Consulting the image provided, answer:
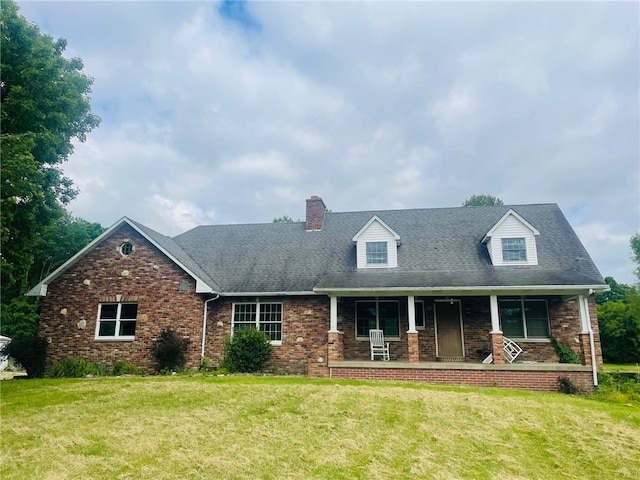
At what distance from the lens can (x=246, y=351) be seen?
50.5ft

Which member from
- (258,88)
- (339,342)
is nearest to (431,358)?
(339,342)

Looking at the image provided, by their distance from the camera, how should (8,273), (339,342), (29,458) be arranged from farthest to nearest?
1. (339,342)
2. (8,273)
3. (29,458)

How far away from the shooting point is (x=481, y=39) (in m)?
12.4

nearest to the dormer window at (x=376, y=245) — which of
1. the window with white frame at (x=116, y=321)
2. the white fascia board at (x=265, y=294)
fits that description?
the white fascia board at (x=265, y=294)

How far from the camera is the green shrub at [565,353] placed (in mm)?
14172

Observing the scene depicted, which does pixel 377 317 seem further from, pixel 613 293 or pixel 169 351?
pixel 613 293

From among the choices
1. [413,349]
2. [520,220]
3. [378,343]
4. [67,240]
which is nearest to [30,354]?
[378,343]

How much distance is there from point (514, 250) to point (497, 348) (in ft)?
14.6

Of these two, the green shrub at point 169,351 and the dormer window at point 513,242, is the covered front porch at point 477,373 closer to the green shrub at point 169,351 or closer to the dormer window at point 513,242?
the dormer window at point 513,242

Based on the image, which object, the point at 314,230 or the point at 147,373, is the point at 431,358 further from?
the point at 147,373

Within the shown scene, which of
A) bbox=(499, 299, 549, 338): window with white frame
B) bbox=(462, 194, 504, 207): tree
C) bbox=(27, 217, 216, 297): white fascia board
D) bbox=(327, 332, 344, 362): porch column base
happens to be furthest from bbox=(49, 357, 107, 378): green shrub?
bbox=(462, 194, 504, 207): tree

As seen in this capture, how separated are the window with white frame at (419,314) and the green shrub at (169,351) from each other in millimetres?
8644

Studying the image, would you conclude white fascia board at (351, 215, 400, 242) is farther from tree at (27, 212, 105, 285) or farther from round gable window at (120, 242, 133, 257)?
tree at (27, 212, 105, 285)

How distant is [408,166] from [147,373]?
17665 mm
